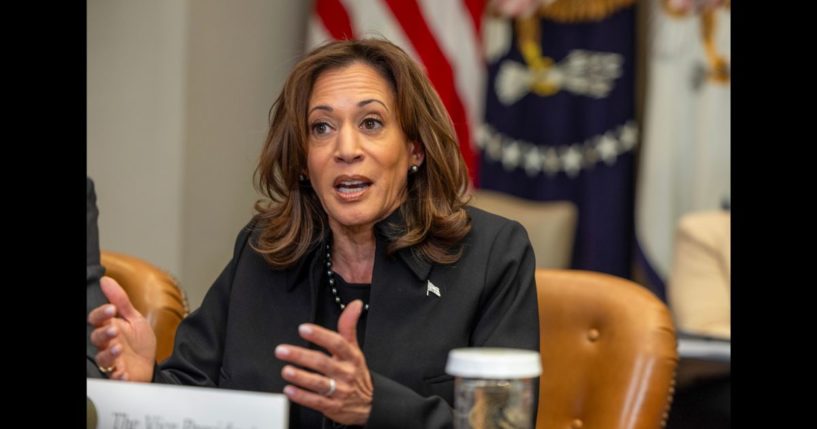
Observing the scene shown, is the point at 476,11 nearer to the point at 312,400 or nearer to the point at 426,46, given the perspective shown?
the point at 426,46

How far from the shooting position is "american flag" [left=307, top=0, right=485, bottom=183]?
15.8 feet

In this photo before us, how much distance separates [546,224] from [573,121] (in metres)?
0.57

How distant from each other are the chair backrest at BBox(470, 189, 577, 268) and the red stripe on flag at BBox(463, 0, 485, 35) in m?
0.79

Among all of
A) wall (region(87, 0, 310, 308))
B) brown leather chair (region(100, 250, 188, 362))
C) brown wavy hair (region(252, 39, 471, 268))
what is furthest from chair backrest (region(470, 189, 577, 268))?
brown wavy hair (region(252, 39, 471, 268))

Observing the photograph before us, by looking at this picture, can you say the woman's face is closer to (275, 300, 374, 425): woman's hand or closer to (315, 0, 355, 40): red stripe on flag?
(275, 300, 374, 425): woman's hand

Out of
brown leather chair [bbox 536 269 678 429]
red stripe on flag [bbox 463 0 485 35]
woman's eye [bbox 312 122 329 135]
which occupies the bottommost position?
brown leather chair [bbox 536 269 678 429]

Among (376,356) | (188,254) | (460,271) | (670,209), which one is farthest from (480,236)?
(670,209)

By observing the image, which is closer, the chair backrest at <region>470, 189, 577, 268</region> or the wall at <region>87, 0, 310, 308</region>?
the wall at <region>87, 0, 310, 308</region>

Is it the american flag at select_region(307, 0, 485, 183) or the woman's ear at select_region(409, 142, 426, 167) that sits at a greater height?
the american flag at select_region(307, 0, 485, 183)

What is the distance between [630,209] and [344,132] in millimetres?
3306

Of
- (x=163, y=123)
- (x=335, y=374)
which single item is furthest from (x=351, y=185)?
(x=163, y=123)

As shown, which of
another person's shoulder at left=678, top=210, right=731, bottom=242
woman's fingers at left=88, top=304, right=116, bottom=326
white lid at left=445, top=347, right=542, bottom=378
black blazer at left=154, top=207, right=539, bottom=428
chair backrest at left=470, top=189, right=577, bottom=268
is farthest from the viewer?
chair backrest at left=470, top=189, right=577, bottom=268

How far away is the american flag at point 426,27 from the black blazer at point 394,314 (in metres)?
2.85

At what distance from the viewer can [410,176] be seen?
206cm
